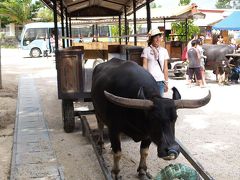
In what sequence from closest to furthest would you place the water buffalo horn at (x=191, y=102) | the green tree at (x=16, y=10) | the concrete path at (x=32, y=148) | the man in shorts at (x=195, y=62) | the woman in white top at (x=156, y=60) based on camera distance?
the water buffalo horn at (x=191, y=102)
the concrete path at (x=32, y=148)
the woman in white top at (x=156, y=60)
the man in shorts at (x=195, y=62)
the green tree at (x=16, y=10)

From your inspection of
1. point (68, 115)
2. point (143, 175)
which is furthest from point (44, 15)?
point (143, 175)

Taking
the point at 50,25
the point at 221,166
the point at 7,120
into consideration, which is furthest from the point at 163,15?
the point at 50,25

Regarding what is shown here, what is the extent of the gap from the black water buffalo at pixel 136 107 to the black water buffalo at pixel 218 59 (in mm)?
8334

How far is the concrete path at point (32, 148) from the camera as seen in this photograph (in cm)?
503

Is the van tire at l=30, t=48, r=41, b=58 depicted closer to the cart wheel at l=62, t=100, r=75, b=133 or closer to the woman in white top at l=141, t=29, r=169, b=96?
the cart wheel at l=62, t=100, r=75, b=133

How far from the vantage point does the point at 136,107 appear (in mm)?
3740

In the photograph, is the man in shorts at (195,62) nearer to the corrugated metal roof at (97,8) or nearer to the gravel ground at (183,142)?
the gravel ground at (183,142)

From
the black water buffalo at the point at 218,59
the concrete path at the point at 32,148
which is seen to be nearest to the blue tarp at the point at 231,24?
the black water buffalo at the point at 218,59

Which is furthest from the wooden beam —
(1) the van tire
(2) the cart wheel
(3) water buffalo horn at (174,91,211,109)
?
(1) the van tire

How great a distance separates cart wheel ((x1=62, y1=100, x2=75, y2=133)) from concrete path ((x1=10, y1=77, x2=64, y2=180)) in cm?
37

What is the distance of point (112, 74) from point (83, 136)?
2217 mm

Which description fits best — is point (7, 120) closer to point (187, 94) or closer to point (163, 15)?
point (187, 94)

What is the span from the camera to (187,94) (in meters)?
11.3

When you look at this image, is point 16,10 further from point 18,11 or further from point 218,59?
point 218,59
